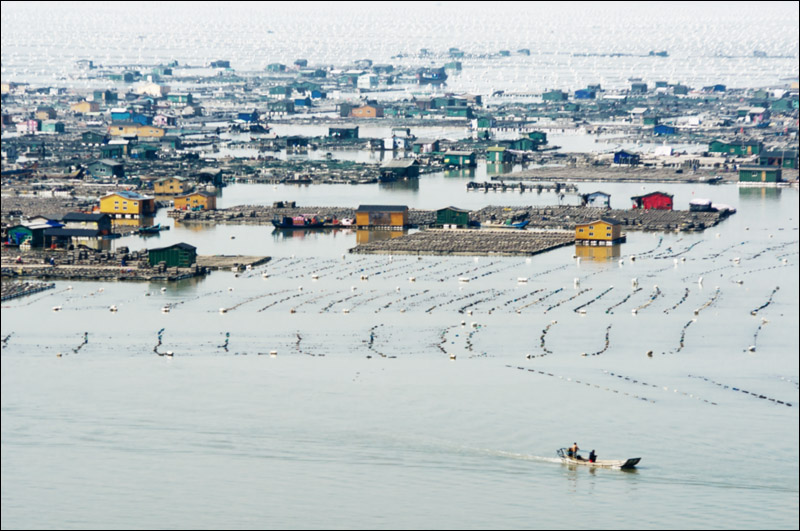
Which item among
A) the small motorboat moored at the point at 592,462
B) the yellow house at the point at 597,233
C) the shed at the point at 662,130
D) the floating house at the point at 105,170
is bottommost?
the small motorboat moored at the point at 592,462

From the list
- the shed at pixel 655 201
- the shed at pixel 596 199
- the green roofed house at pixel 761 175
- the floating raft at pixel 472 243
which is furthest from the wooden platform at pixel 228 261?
the green roofed house at pixel 761 175

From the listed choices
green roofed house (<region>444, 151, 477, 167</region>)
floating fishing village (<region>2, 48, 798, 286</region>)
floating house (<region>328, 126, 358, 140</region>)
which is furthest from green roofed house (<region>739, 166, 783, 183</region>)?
floating house (<region>328, 126, 358, 140</region>)

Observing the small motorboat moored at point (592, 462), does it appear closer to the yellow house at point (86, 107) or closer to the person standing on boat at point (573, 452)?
the person standing on boat at point (573, 452)

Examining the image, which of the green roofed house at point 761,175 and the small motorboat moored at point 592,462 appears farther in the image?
the green roofed house at point 761,175

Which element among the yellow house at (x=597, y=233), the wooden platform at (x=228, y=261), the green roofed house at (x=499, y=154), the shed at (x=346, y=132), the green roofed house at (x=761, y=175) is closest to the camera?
the wooden platform at (x=228, y=261)

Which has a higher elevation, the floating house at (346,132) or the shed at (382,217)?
the floating house at (346,132)

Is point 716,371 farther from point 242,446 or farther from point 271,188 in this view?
point 271,188
